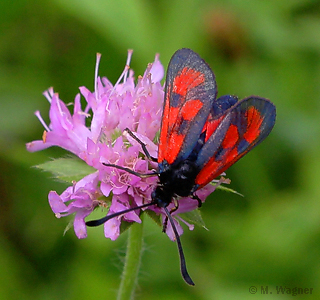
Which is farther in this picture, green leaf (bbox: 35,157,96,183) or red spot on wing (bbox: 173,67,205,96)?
green leaf (bbox: 35,157,96,183)

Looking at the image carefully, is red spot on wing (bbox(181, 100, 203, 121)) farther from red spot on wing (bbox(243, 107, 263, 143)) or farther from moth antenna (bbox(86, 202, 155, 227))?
moth antenna (bbox(86, 202, 155, 227))

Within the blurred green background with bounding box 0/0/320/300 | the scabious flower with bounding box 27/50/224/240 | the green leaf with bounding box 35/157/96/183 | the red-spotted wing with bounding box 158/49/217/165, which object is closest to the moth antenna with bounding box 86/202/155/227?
the scabious flower with bounding box 27/50/224/240

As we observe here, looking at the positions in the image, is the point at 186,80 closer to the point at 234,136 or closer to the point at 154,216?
the point at 234,136

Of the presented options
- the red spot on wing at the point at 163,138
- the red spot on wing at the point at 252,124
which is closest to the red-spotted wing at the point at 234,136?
the red spot on wing at the point at 252,124

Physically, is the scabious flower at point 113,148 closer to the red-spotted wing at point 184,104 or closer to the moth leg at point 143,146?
the moth leg at point 143,146

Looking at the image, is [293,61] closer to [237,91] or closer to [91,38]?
[237,91]

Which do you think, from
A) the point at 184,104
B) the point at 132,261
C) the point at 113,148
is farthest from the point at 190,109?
the point at 132,261
